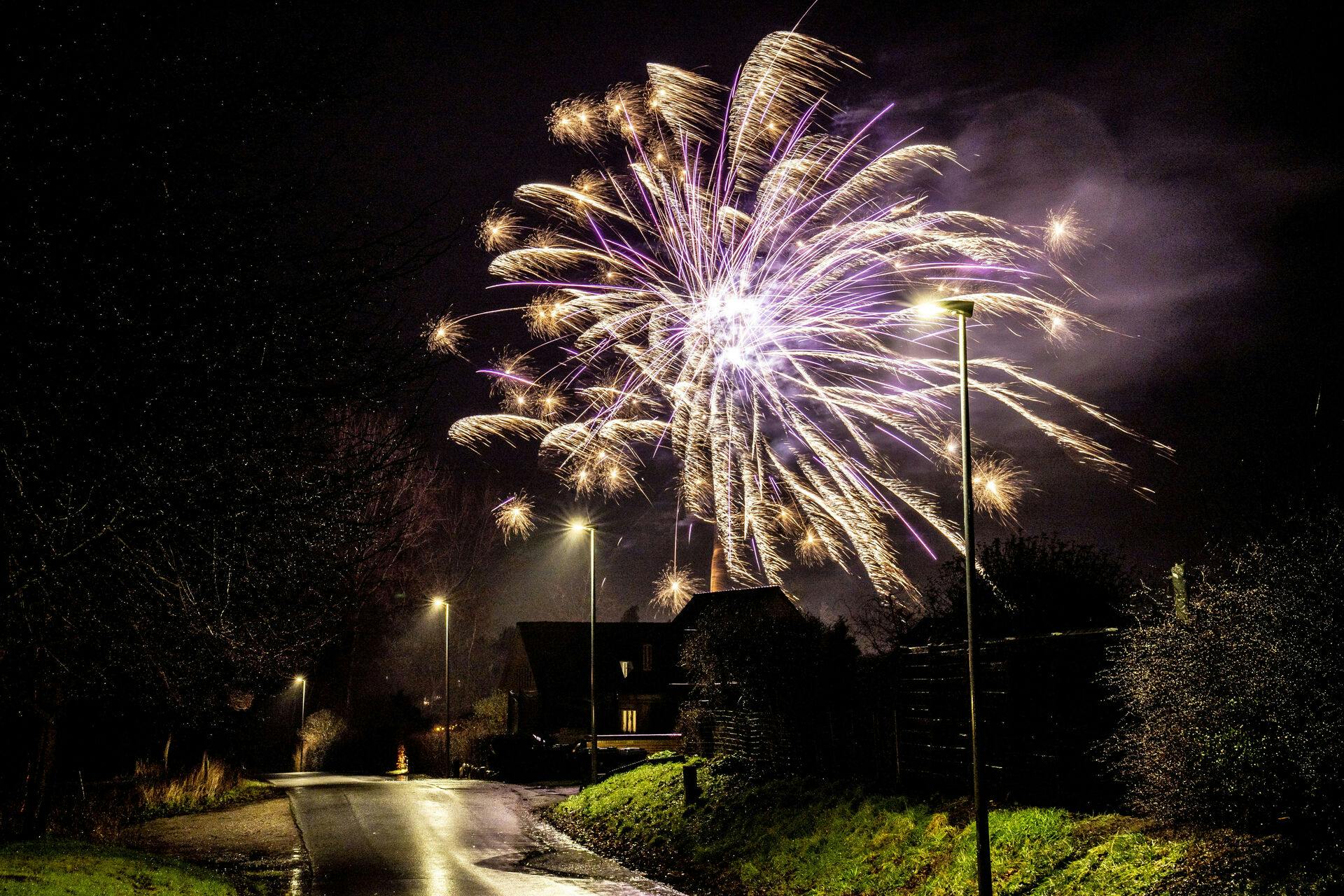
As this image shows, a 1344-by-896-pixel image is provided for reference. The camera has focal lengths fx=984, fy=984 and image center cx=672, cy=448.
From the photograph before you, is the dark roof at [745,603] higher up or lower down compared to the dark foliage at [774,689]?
higher up

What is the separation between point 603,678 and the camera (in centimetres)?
5728

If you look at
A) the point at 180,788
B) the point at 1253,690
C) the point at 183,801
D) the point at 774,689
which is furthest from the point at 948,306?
the point at 180,788

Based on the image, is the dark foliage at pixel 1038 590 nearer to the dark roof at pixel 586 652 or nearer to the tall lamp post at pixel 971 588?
the tall lamp post at pixel 971 588

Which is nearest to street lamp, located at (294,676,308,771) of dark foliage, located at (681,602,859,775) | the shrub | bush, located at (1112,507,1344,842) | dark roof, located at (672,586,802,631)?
dark roof, located at (672,586,802,631)

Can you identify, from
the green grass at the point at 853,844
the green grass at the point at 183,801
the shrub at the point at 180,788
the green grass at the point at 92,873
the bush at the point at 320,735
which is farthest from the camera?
the bush at the point at 320,735

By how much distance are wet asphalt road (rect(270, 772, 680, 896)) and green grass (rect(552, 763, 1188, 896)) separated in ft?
3.71

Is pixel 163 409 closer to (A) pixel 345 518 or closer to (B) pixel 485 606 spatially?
(A) pixel 345 518

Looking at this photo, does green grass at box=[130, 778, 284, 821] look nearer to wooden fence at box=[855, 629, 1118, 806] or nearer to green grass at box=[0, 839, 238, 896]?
green grass at box=[0, 839, 238, 896]

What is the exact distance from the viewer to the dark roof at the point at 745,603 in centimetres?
2422

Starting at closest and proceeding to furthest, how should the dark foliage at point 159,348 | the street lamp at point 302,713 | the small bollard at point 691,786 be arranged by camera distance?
the dark foliage at point 159,348, the small bollard at point 691,786, the street lamp at point 302,713

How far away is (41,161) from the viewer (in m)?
6.82

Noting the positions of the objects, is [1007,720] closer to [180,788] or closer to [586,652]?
[180,788]

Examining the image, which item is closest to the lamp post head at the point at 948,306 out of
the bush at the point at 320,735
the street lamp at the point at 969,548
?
the street lamp at the point at 969,548

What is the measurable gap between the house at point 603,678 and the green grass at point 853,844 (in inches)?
1342
